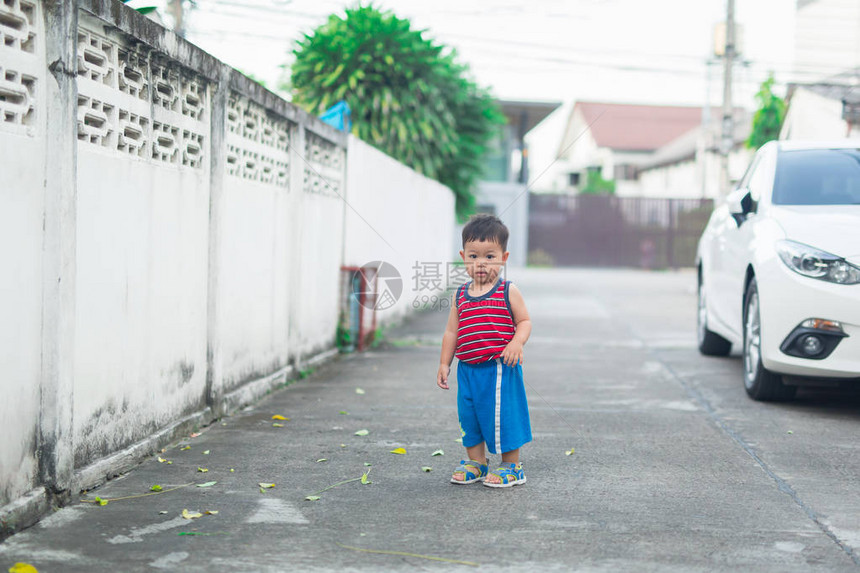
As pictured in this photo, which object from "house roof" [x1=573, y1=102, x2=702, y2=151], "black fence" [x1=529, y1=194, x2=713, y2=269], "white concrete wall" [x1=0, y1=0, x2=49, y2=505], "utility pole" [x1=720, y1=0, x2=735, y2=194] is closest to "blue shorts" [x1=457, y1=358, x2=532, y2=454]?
"white concrete wall" [x1=0, y1=0, x2=49, y2=505]

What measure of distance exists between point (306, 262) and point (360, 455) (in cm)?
324

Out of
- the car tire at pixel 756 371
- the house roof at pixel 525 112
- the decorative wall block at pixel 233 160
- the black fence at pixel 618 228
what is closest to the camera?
the decorative wall block at pixel 233 160

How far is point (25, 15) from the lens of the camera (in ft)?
11.9

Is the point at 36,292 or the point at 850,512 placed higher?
the point at 36,292

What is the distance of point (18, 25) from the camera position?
142 inches

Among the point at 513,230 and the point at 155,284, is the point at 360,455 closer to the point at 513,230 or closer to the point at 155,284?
the point at 155,284

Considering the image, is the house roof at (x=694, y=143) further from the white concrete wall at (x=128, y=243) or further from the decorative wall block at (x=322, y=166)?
the white concrete wall at (x=128, y=243)

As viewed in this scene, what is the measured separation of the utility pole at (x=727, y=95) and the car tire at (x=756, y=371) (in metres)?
12.9

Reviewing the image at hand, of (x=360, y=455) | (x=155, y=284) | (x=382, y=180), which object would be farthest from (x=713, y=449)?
(x=382, y=180)

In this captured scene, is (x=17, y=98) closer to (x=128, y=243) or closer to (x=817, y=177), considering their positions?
(x=128, y=243)

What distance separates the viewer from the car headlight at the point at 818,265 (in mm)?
5914

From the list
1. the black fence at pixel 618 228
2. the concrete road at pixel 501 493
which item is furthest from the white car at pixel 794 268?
the black fence at pixel 618 228

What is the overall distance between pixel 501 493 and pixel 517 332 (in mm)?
742

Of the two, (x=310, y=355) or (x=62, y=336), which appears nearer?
(x=62, y=336)
